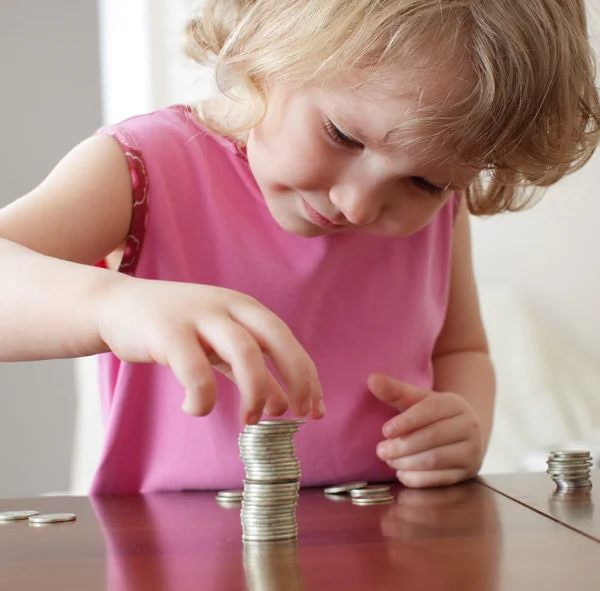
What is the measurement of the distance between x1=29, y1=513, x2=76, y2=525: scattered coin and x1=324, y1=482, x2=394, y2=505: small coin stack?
205 millimetres

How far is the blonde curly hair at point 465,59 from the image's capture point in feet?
2.42

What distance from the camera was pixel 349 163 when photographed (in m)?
0.78

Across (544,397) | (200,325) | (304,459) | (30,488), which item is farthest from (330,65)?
(30,488)

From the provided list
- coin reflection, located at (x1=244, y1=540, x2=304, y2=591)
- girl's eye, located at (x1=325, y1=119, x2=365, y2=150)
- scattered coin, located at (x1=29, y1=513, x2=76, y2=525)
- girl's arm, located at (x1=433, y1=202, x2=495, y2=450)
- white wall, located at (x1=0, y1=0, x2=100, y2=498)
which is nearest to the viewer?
coin reflection, located at (x1=244, y1=540, x2=304, y2=591)

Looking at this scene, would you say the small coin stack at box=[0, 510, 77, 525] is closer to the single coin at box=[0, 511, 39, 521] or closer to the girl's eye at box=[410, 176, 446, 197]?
the single coin at box=[0, 511, 39, 521]

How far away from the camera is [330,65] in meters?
0.76

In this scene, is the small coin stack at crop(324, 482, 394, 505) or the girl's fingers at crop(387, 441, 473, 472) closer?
the small coin stack at crop(324, 482, 394, 505)

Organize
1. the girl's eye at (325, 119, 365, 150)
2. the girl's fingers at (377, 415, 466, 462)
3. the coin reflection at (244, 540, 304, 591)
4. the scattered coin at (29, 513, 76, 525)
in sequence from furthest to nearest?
A: the girl's fingers at (377, 415, 466, 462), the girl's eye at (325, 119, 365, 150), the scattered coin at (29, 513, 76, 525), the coin reflection at (244, 540, 304, 591)

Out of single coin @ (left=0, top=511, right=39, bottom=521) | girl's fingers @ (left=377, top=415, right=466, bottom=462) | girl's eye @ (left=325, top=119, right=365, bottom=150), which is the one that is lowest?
single coin @ (left=0, top=511, right=39, bottom=521)

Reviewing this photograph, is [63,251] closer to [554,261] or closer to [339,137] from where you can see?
[339,137]

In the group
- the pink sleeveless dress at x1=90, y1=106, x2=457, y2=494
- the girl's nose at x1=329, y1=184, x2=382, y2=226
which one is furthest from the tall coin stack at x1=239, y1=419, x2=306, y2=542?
the pink sleeveless dress at x1=90, y1=106, x2=457, y2=494

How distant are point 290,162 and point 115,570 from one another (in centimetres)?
43

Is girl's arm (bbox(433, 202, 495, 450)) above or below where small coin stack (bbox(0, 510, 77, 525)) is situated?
above

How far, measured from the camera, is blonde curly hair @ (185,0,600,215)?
2.42 ft
